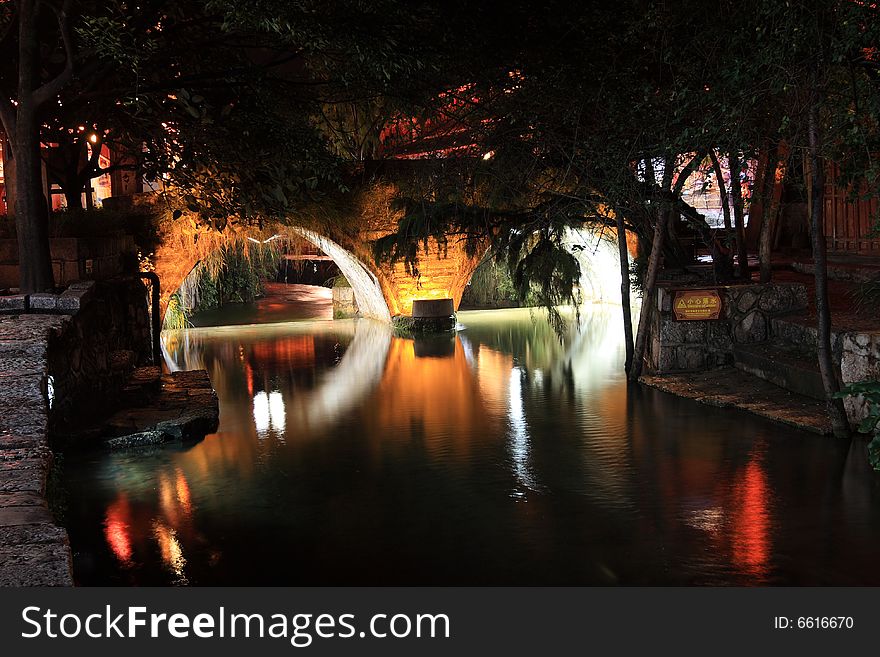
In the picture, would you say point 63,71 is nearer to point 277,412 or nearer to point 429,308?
point 277,412

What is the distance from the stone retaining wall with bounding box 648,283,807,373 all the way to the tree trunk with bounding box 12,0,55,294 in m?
6.69

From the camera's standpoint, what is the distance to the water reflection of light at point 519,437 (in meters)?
7.63

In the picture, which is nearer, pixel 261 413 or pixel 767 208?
pixel 767 208

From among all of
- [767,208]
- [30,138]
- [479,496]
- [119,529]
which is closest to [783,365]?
[767,208]

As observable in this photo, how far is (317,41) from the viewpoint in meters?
7.76

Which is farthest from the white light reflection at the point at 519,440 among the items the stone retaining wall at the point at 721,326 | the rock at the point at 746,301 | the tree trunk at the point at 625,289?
the rock at the point at 746,301

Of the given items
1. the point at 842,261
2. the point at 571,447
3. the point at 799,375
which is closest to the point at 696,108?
the point at 799,375

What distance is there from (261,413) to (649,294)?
4711 mm

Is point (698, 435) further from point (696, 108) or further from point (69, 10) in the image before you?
point (69, 10)

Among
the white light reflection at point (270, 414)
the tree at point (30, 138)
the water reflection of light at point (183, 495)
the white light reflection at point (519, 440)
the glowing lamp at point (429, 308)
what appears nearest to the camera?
the water reflection of light at point (183, 495)

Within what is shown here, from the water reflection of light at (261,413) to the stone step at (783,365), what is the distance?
17.2ft

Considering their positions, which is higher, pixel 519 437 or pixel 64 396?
pixel 64 396

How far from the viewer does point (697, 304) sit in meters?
10.7

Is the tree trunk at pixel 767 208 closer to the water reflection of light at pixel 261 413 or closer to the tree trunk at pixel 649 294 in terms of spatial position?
the tree trunk at pixel 649 294
